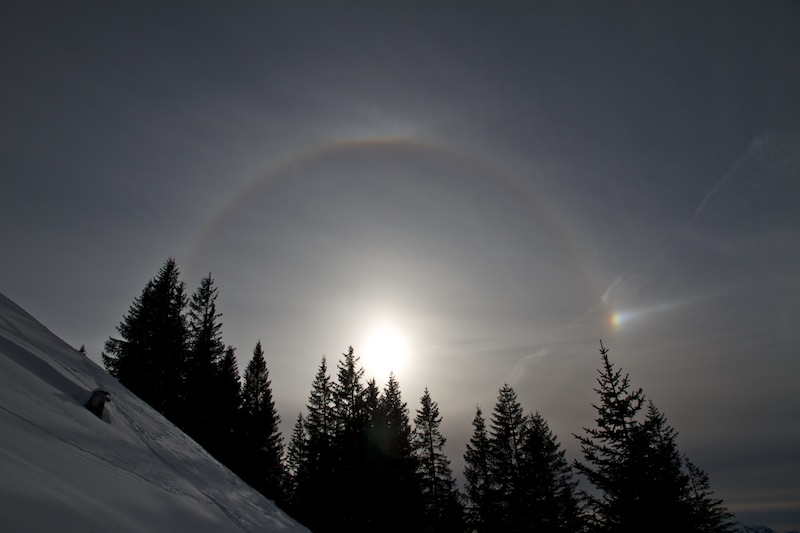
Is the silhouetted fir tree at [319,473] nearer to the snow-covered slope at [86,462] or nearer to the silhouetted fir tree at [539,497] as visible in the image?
the silhouetted fir tree at [539,497]

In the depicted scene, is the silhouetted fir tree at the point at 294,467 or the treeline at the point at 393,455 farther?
the silhouetted fir tree at the point at 294,467

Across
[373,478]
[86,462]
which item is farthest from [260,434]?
[86,462]

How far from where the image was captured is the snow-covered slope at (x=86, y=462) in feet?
12.0

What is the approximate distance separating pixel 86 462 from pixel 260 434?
36.6 m

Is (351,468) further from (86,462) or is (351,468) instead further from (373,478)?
(86,462)

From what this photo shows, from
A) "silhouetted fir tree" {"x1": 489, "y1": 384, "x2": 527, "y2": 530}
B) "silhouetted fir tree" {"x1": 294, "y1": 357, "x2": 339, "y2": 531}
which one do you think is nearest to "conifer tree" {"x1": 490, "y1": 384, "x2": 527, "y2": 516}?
"silhouetted fir tree" {"x1": 489, "y1": 384, "x2": 527, "y2": 530}

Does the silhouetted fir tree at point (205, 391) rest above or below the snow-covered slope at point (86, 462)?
above

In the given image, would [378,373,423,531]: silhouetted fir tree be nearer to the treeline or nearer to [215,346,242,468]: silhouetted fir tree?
the treeline

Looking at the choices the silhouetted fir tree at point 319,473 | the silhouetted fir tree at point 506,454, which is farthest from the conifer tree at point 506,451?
the silhouetted fir tree at point 319,473

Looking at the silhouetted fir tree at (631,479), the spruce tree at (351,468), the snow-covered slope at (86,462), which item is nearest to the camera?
the snow-covered slope at (86,462)

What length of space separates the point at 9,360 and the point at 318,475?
36250 millimetres

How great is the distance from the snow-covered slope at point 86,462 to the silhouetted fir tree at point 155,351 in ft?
68.7

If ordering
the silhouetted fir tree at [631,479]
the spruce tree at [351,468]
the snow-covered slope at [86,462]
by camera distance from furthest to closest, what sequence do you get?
the spruce tree at [351,468] < the silhouetted fir tree at [631,479] < the snow-covered slope at [86,462]

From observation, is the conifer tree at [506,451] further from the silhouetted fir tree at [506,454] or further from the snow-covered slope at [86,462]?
the snow-covered slope at [86,462]
